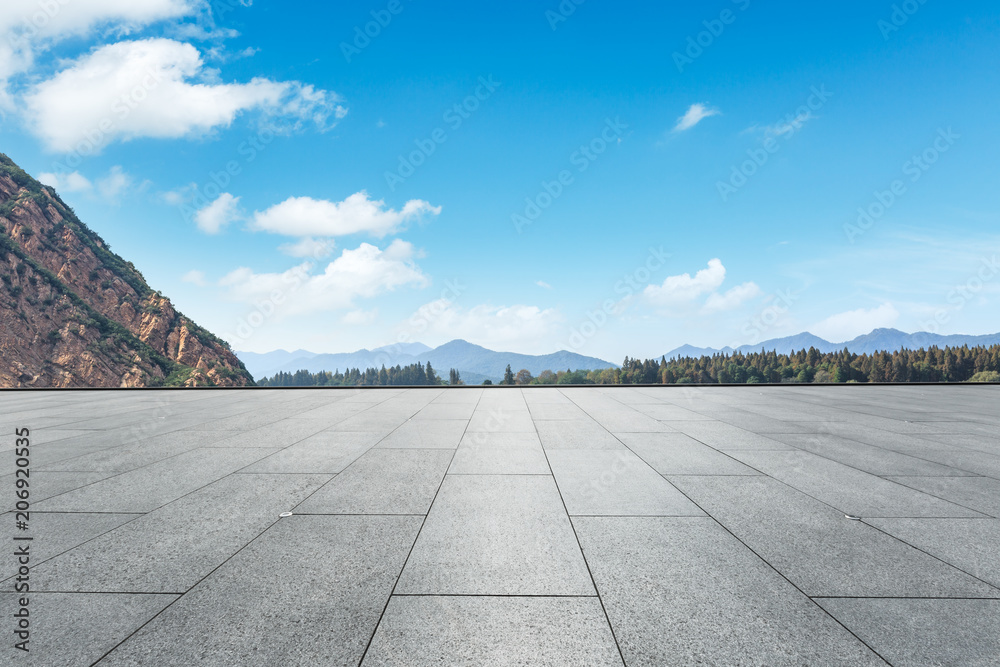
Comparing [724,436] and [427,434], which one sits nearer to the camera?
[724,436]

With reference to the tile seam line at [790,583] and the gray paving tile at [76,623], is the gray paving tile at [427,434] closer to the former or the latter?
the tile seam line at [790,583]

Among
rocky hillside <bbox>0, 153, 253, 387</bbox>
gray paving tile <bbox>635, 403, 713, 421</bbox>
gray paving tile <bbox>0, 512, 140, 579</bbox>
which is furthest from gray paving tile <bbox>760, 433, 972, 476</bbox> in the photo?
rocky hillside <bbox>0, 153, 253, 387</bbox>

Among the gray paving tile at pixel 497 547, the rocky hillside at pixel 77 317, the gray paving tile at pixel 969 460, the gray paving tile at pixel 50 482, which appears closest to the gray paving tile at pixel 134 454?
the gray paving tile at pixel 50 482

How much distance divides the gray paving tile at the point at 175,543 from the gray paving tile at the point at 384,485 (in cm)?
37

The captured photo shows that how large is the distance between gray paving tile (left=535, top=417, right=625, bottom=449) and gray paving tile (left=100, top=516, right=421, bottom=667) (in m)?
4.73

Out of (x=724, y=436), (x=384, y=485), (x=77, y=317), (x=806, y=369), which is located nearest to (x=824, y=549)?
(x=384, y=485)

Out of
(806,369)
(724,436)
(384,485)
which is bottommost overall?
(384,485)

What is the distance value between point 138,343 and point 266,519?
104 meters

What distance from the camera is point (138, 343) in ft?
276

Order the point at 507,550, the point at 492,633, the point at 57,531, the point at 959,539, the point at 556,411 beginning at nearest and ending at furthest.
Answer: the point at 492,633 → the point at 507,550 → the point at 959,539 → the point at 57,531 → the point at 556,411

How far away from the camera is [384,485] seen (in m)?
6.15

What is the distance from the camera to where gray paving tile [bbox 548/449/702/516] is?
17.4 ft

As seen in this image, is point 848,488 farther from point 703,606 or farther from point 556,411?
point 556,411

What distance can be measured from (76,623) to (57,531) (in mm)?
2345
